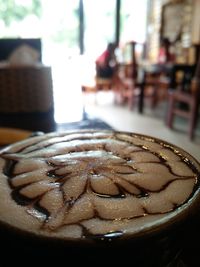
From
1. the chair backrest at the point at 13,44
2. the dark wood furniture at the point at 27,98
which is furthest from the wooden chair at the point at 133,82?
the dark wood furniture at the point at 27,98

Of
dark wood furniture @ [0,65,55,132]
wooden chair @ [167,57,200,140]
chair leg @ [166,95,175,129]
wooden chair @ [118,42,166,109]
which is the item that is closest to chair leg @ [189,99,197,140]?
wooden chair @ [167,57,200,140]

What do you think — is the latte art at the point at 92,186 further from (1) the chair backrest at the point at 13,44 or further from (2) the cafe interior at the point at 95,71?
(1) the chair backrest at the point at 13,44

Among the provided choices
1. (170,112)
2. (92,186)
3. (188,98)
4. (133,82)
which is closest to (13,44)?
(92,186)

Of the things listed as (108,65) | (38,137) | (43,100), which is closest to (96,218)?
(38,137)

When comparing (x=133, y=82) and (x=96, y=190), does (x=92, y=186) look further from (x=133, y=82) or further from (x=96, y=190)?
(x=133, y=82)

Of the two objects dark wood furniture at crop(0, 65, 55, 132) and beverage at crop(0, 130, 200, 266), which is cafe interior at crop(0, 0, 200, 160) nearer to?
dark wood furniture at crop(0, 65, 55, 132)

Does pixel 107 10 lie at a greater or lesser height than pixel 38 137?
greater

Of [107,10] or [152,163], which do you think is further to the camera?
[107,10]

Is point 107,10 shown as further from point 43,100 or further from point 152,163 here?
point 152,163
